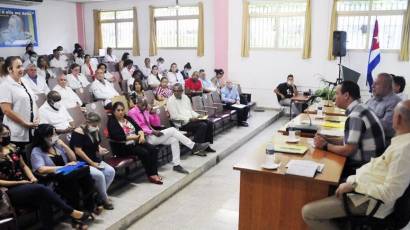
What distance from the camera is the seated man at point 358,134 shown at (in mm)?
2740

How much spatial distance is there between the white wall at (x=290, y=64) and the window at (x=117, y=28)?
3.70 meters

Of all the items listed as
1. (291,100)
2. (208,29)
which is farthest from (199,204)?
(208,29)

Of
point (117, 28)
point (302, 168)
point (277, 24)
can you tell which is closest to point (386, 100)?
point (302, 168)

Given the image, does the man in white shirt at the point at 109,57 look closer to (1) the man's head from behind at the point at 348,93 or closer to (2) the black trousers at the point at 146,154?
(2) the black trousers at the point at 146,154

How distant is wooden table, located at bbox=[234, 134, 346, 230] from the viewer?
8.29 feet

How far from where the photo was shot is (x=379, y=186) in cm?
212

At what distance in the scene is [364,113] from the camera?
2748mm

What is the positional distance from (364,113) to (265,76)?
6.35m

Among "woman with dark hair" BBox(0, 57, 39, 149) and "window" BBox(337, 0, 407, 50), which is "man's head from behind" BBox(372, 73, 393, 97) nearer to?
"woman with dark hair" BBox(0, 57, 39, 149)

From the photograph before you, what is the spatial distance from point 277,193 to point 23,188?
6.32 ft

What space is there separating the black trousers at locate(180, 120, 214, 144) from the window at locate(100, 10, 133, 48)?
678 centimetres

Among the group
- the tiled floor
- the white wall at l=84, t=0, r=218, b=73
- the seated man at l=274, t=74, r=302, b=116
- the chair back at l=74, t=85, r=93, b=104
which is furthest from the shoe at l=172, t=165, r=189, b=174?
the white wall at l=84, t=0, r=218, b=73

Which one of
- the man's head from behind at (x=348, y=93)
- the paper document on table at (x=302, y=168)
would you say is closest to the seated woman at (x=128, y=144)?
the paper document on table at (x=302, y=168)

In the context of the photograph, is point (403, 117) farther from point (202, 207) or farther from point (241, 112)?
point (241, 112)
